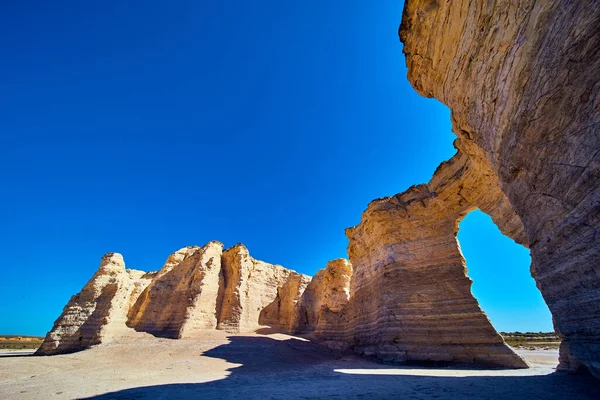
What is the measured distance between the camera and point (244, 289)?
24828mm

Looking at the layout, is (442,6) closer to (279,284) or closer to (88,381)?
(88,381)

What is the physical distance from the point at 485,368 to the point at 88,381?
13640mm

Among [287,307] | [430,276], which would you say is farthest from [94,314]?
[430,276]

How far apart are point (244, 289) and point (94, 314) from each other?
11.2 metres

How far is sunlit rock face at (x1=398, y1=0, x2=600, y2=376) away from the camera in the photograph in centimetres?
379

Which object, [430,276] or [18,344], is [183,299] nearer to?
[430,276]

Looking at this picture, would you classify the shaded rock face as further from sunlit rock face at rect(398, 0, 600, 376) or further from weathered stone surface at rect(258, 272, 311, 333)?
sunlit rock face at rect(398, 0, 600, 376)

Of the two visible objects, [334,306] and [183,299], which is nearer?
[183,299]

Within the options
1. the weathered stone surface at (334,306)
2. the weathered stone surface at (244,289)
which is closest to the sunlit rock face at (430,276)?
the weathered stone surface at (334,306)

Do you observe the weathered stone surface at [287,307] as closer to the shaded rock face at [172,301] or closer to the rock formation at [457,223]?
the shaded rock face at [172,301]

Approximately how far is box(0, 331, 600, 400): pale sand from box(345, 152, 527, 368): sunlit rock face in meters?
1.57

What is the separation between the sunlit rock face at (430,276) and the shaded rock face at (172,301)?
12385 mm

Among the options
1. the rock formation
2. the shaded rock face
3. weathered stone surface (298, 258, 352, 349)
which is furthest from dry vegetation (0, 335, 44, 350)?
weathered stone surface (298, 258, 352, 349)

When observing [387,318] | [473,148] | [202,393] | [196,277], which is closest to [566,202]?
[473,148]
